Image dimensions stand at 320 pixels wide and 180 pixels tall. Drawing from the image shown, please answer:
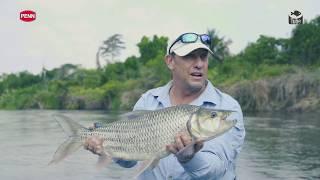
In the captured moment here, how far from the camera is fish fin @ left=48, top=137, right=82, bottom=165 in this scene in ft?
16.3

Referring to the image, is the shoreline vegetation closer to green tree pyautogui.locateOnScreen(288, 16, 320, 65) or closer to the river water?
green tree pyautogui.locateOnScreen(288, 16, 320, 65)

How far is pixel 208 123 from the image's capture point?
4.32 m

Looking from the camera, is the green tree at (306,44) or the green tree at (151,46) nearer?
the green tree at (306,44)

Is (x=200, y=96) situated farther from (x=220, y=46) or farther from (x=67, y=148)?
(x=220, y=46)

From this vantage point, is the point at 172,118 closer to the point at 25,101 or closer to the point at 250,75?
the point at 250,75

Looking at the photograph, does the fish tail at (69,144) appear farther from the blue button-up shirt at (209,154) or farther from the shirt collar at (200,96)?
the shirt collar at (200,96)

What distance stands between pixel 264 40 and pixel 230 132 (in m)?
79.1

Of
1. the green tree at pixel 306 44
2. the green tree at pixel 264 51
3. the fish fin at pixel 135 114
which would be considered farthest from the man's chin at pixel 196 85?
the green tree at pixel 264 51

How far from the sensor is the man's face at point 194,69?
4855mm

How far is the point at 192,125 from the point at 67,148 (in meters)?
1.16

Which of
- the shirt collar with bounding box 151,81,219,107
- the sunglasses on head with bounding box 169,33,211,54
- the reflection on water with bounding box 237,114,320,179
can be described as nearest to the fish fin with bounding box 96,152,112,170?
the shirt collar with bounding box 151,81,219,107

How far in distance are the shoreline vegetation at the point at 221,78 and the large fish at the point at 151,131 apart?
3738 cm

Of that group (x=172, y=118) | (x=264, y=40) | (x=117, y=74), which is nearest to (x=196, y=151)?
(x=172, y=118)

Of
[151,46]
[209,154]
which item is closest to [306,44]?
[151,46]
